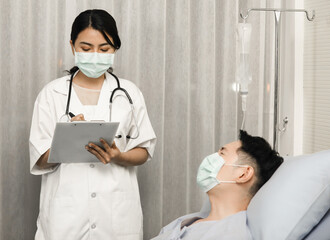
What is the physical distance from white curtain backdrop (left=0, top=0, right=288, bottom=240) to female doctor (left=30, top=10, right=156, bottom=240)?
0.41 metres

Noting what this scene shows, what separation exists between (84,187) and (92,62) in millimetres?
540

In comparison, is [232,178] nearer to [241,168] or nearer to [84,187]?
[241,168]

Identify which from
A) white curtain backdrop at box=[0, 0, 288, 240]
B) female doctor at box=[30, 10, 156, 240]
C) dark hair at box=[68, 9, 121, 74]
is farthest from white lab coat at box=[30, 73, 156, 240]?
white curtain backdrop at box=[0, 0, 288, 240]

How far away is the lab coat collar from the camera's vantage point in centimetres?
222

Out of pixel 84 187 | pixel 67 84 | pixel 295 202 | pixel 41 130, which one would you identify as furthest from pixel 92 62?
pixel 295 202

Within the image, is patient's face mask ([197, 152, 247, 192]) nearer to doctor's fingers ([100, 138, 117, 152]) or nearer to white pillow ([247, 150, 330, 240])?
white pillow ([247, 150, 330, 240])

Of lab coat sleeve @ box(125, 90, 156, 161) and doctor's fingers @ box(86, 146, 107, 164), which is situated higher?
lab coat sleeve @ box(125, 90, 156, 161)

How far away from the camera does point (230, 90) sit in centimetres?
290

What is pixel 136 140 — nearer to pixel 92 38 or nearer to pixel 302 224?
pixel 92 38

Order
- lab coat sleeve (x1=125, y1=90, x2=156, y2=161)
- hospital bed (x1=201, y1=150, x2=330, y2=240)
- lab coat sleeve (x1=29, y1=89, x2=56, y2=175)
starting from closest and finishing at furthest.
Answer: hospital bed (x1=201, y1=150, x2=330, y2=240)
lab coat sleeve (x1=29, y1=89, x2=56, y2=175)
lab coat sleeve (x1=125, y1=90, x2=156, y2=161)

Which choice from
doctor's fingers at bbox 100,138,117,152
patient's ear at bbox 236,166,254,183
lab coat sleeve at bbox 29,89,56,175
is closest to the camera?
patient's ear at bbox 236,166,254,183

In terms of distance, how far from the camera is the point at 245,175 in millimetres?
1768

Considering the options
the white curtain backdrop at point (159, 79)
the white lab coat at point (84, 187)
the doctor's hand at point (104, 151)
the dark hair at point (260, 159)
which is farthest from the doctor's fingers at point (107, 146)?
the white curtain backdrop at point (159, 79)

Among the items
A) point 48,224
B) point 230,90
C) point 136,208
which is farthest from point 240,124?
point 48,224
